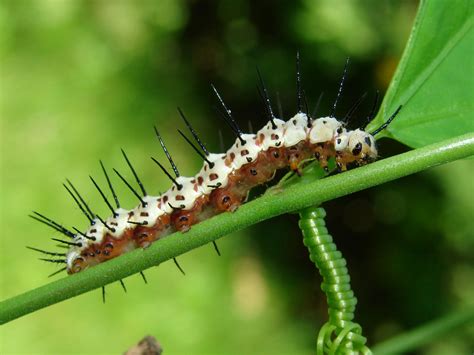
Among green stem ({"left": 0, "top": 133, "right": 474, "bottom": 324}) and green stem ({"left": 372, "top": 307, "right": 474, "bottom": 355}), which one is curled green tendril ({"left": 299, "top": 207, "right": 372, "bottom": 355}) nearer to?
green stem ({"left": 0, "top": 133, "right": 474, "bottom": 324})

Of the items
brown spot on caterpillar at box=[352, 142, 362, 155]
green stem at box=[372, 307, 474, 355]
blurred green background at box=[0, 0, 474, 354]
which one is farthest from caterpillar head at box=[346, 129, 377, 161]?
blurred green background at box=[0, 0, 474, 354]

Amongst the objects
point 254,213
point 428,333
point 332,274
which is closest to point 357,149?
point 332,274

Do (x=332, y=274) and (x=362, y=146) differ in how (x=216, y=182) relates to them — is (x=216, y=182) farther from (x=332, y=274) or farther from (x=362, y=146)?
(x=332, y=274)

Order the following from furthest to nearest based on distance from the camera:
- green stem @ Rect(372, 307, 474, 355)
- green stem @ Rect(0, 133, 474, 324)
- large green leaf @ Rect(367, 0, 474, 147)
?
green stem @ Rect(372, 307, 474, 355) < large green leaf @ Rect(367, 0, 474, 147) < green stem @ Rect(0, 133, 474, 324)

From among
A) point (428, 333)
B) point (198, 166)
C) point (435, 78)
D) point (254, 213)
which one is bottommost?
point (428, 333)

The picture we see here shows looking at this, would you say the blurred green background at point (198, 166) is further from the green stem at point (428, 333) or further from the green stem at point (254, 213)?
the green stem at point (254, 213)

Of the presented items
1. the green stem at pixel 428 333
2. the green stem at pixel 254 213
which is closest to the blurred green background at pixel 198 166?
the green stem at pixel 428 333
